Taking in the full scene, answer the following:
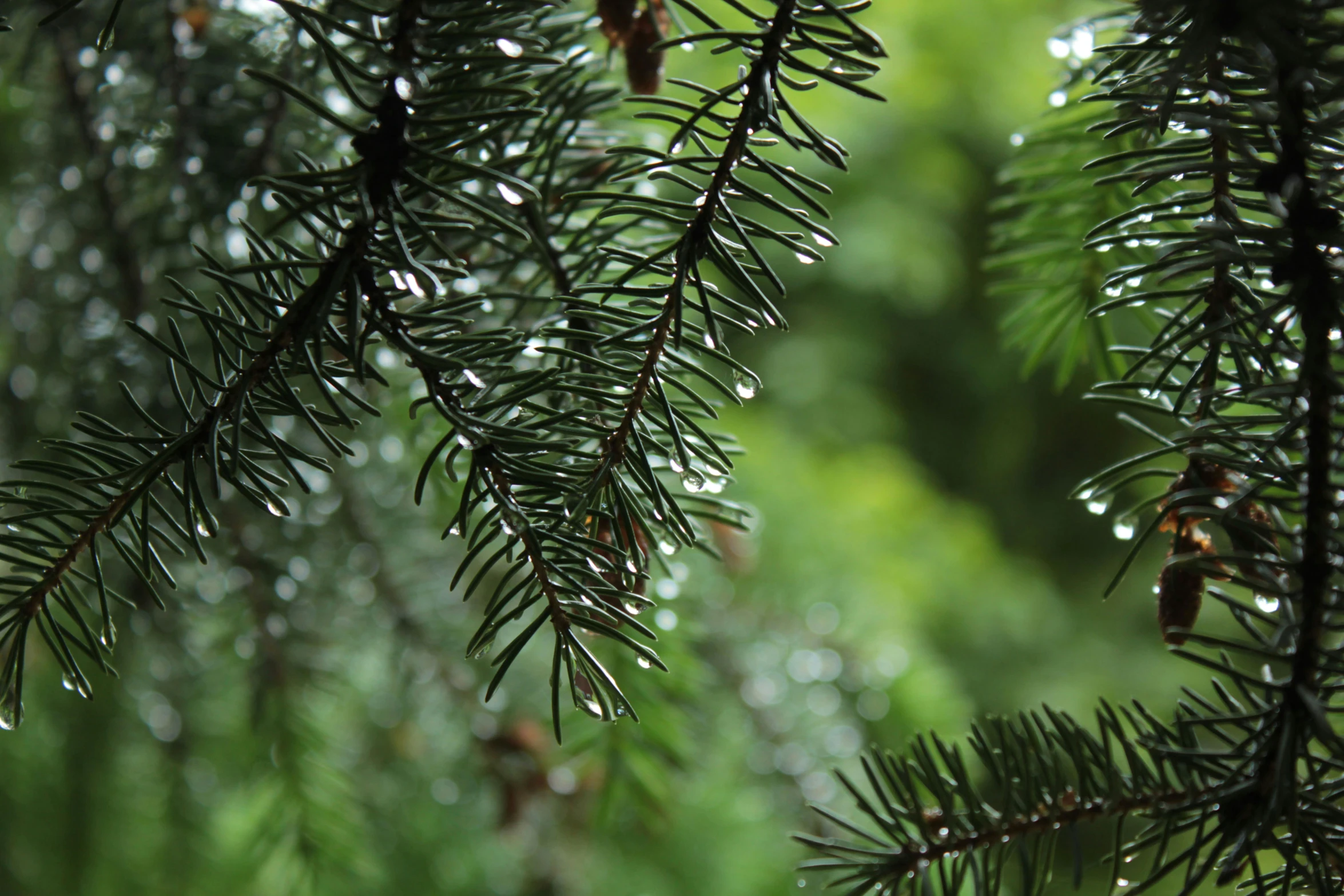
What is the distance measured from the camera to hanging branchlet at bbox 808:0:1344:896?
0.80 feet

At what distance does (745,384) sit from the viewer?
0.32 metres

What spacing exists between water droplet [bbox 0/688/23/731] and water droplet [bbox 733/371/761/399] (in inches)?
9.7

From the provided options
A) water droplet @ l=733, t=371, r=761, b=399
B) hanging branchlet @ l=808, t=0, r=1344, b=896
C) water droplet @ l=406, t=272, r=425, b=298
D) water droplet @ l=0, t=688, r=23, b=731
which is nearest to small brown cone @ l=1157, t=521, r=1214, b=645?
hanging branchlet @ l=808, t=0, r=1344, b=896

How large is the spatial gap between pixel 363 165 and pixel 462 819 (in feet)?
2.33

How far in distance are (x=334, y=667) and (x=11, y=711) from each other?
0.42 meters

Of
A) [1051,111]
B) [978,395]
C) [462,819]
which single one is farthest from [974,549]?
[1051,111]

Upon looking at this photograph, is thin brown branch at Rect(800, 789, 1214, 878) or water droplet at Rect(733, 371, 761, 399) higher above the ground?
water droplet at Rect(733, 371, 761, 399)

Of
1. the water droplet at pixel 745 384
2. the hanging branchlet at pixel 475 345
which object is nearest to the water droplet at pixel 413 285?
the hanging branchlet at pixel 475 345

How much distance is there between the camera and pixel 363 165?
27 cm

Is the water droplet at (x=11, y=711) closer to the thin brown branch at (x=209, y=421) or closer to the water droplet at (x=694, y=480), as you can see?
the thin brown branch at (x=209, y=421)

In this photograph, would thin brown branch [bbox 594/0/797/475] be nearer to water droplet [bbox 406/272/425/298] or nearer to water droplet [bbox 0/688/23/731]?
water droplet [bbox 406/272/425/298]

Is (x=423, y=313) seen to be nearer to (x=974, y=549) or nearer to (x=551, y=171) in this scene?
(x=551, y=171)

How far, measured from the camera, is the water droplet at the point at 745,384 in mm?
310

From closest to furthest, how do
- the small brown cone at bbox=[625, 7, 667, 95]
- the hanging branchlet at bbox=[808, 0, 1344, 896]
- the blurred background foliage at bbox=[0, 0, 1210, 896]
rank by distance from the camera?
the hanging branchlet at bbox=[808, 0, 1344, 896] → the small brown cone at bbox=[625, 7, 667, 95] → the blurred background foliage at bbox=[0, 0, 1210, 896]
